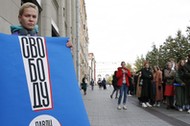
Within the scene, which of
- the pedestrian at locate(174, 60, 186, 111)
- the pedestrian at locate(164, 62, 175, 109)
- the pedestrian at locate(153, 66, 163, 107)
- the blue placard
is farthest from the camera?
the pedestrian at locate(153, 66, 163, 107)

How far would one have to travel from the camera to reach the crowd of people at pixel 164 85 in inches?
523

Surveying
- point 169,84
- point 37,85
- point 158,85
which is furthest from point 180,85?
point 37,85

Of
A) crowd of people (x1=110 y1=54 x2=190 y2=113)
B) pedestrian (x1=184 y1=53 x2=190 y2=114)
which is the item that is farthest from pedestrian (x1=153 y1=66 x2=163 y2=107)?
pedestrian (x1=184 y1=53 x2=190 y2=114)

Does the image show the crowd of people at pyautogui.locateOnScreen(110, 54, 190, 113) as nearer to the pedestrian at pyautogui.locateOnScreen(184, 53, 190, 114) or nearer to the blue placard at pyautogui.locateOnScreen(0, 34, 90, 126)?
the pedestrian at pyautogui.locateOnScreen(184, 53, 190, 114)

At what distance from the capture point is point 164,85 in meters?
15.4

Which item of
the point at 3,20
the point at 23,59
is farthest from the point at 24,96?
the point at 3,20

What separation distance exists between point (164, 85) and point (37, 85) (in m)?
12.8

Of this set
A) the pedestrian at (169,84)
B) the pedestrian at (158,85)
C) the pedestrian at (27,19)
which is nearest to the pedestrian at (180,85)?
the pedestrian at (169,84)

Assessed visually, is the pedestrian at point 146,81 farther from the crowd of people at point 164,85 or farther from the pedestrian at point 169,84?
the pedestrian at point 169,84

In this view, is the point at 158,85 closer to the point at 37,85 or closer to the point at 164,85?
the point at 164,85

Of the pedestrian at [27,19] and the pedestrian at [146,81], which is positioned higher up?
the pedestrian at [27,19]

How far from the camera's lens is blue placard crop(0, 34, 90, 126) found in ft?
10.1

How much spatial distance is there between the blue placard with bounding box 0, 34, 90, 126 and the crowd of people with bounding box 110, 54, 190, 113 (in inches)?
397

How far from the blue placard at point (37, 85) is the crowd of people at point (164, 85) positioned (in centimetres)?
1008
